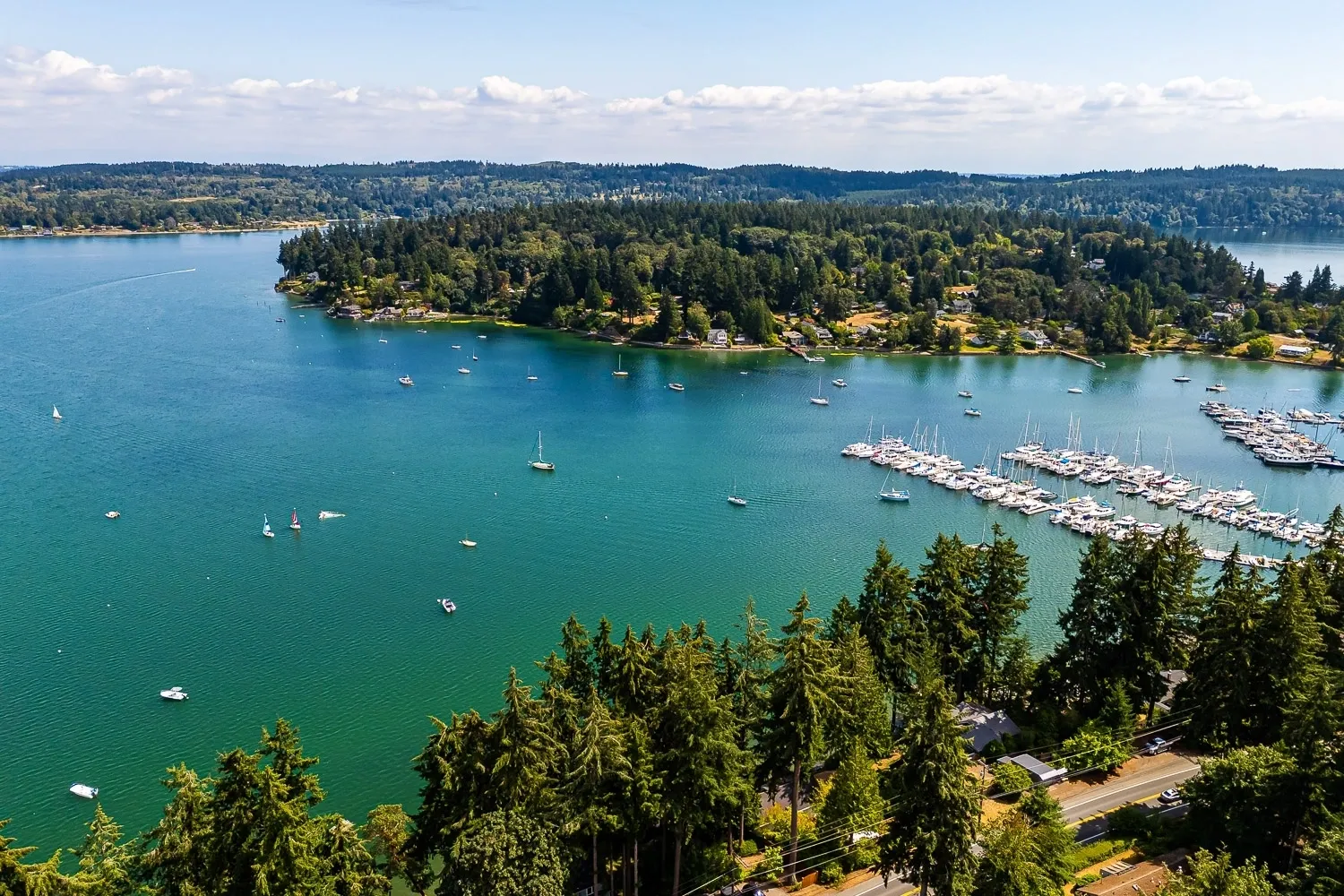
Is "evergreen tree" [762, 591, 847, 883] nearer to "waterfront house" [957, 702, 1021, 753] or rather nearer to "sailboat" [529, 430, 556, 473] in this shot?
"waterfront house" [957, 702, 1021, 753]

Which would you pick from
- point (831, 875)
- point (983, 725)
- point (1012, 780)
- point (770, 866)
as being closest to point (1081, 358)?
point (983, 725)

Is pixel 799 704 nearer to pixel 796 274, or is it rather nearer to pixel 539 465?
pixel 539 465

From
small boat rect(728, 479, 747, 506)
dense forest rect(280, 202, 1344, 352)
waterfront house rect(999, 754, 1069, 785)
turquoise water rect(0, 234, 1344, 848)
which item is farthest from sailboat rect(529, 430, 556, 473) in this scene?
dense forest rect(280, 202, 1344, 352)

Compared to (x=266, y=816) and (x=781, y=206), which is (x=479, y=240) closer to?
(x=781, y=206)

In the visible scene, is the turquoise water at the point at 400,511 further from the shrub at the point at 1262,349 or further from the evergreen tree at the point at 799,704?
the evergreen tree at the point at 799,704

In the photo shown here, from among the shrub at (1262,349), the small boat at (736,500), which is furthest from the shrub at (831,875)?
the shrub at (1262,349)
